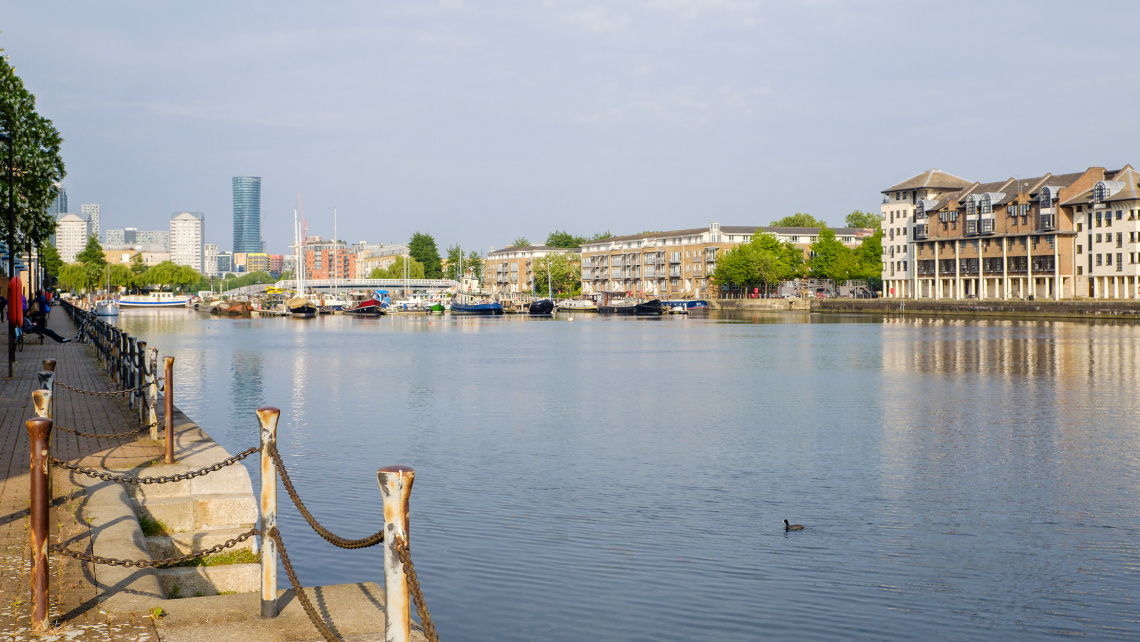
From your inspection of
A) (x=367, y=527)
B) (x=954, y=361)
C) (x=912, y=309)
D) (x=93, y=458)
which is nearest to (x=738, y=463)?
(x=367, y=527)

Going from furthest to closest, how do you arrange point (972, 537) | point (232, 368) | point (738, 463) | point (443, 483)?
point (232, 368) < point (738, 463) < point (443, 483) < point (972, 537)

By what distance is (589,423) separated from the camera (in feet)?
91.7

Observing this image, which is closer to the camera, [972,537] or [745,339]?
[972,537]

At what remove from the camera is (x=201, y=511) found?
447 inches

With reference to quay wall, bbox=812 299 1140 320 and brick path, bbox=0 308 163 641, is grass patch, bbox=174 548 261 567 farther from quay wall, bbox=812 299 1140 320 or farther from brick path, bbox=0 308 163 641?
quay wall, bbox=812 299 1140 320

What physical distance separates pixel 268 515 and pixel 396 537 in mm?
2748

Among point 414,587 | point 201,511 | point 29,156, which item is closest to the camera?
point 414,587

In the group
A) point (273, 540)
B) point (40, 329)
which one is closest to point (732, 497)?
point (273, 540)

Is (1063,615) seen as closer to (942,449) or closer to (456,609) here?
(456,609)

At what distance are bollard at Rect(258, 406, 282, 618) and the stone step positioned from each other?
148 inches

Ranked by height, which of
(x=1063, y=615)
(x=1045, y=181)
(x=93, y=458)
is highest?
(x=1045, y=181)

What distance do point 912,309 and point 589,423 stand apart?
349 feet

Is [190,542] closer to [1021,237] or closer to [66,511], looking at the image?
[66,511]

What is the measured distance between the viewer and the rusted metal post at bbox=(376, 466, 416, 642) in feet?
18.1
